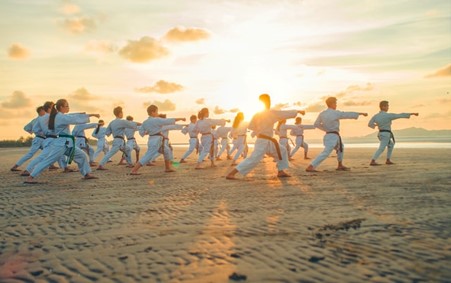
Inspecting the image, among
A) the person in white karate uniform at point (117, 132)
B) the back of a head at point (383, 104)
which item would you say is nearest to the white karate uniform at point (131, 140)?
the person in white karate uniform at point (117, 132)

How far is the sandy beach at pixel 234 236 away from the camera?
287 cm

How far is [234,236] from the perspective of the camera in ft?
12.4

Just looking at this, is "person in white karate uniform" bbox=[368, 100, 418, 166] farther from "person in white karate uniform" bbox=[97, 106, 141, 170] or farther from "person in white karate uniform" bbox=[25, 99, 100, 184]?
"person in white karate uniform" bbox=[25, 99, 100, 184]

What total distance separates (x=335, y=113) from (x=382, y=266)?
803 cm

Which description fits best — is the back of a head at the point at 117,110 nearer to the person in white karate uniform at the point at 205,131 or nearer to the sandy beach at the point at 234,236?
the person in white karate uniform at the point at 205,131

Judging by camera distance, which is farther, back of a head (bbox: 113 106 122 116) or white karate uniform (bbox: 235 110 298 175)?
back of a head (bbox: 113 106 122 116)

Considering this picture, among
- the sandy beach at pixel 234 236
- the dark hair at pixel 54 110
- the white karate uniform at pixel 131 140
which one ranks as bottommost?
the sandy beach at pixel 234 236

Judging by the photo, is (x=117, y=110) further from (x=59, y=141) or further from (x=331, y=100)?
(x=331, y=100)

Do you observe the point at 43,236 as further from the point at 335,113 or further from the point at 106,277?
the point at 335,113

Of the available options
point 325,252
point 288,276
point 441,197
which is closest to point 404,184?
point 441,197

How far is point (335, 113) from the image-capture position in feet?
34.4

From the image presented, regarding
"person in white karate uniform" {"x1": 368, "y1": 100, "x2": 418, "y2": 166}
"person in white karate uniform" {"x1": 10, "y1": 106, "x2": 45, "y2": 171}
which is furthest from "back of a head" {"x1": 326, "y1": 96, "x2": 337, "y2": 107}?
"person in white karate uniform" {"x1": 10, "y1": 106, "x2": 45, "y2": 171}

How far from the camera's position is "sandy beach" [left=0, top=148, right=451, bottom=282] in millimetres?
2871

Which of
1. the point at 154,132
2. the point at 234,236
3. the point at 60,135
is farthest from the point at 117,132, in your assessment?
the point at 234,236
